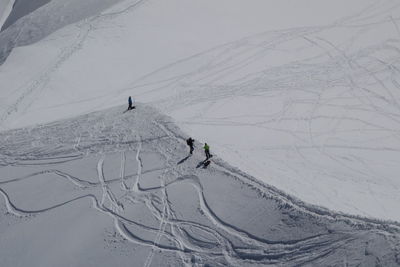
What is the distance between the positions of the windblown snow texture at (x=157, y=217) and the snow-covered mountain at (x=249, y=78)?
1245 mm

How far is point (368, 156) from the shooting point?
21109 mm

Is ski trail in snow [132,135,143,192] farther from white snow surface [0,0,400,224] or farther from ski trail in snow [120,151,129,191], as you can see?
white snow surface [0,0,400,224]

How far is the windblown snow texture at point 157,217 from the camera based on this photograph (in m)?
12.7

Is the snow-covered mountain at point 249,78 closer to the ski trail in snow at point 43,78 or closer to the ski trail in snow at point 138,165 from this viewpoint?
the ski trail in snow at point 43,78

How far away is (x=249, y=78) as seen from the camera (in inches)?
1127

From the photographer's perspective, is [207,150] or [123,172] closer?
[207,150]

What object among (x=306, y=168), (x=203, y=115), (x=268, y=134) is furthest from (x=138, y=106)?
(x=306, y=168)

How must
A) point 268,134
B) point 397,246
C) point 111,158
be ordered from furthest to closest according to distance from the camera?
point 268,134
point 111,158
point 397,246

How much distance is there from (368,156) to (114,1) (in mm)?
26047

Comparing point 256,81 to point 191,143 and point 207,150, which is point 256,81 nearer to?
point 191,143

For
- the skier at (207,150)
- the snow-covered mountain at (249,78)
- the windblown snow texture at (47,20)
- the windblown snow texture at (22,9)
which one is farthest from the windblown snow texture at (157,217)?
the windblown snow texture at (22,9)

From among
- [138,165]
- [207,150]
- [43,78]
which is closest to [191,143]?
[207,150]

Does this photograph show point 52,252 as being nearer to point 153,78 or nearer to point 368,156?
point 368,156

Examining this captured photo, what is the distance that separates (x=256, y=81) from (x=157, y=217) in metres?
15.5
